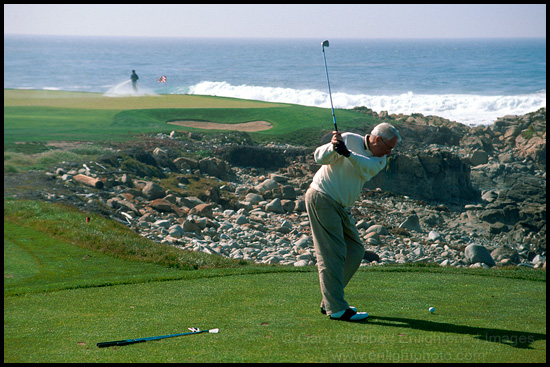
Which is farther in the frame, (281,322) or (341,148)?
(281,322)

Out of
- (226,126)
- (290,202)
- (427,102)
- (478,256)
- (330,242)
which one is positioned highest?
(330,242)

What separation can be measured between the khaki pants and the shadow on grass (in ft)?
1.30

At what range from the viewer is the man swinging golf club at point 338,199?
5.17m

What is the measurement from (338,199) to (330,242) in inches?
16.8

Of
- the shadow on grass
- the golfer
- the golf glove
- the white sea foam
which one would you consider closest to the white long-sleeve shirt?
the golfer

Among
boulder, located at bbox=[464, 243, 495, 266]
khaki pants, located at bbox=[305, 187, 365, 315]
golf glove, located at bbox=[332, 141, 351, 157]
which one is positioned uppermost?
golf glove, located at bbox=[332, 141, 351, 157]

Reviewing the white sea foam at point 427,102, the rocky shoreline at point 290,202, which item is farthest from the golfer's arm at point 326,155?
the white sea foam at point 427,102

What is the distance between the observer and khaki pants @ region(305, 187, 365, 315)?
5.23m

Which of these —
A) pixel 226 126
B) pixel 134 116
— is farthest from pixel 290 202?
pixel 134 116

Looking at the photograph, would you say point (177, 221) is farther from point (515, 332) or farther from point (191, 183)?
point (515, 332)

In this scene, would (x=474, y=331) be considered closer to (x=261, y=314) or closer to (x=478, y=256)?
(x=261, y=314)

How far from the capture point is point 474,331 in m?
4.82

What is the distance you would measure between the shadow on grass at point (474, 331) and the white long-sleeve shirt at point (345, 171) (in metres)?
1.18

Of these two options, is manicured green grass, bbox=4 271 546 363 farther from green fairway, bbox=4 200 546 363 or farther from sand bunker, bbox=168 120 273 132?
sand bunker, bbox=168 120 273 132
